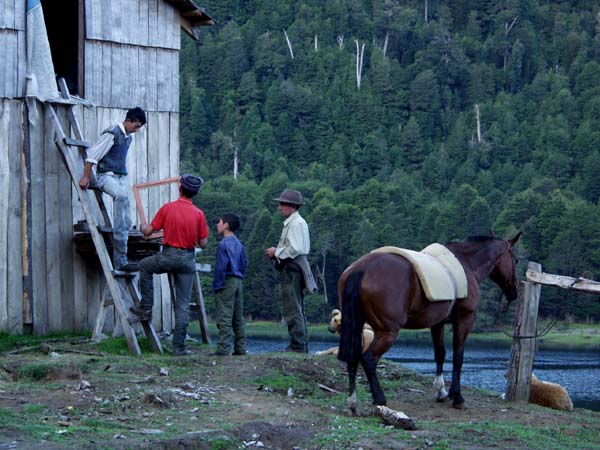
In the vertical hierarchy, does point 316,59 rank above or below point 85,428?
above

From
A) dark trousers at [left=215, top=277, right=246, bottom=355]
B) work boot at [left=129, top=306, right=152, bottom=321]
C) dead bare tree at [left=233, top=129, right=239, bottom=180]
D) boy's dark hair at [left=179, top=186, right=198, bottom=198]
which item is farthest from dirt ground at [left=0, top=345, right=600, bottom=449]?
dead bare tree at [left=233, top=129, right=239, bottom=180]

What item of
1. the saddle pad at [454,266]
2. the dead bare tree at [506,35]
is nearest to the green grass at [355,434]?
the saddle pad at [454,266]

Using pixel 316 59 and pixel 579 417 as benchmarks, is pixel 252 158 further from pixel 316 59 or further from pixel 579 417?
pixel 579 417

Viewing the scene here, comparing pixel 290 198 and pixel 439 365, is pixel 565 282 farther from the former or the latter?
pixel 290 198

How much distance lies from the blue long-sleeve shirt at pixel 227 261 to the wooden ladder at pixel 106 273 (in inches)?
43.1

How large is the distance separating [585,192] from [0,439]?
4002 inches

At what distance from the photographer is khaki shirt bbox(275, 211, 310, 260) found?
49.6 feet

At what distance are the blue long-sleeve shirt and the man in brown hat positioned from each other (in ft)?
1.89

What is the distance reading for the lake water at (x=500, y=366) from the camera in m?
35.8

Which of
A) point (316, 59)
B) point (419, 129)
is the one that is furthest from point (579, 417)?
point (316, 59)

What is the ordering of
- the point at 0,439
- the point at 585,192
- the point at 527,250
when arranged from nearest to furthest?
the point at 0,439
the point at 527,250
the point at 585,192

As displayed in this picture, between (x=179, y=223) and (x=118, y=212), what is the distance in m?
1.05

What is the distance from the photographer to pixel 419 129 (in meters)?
129

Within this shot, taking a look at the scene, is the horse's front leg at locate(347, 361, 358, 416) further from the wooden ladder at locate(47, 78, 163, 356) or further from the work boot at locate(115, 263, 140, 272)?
the work boot at locate(115, 263, 140, 272)
